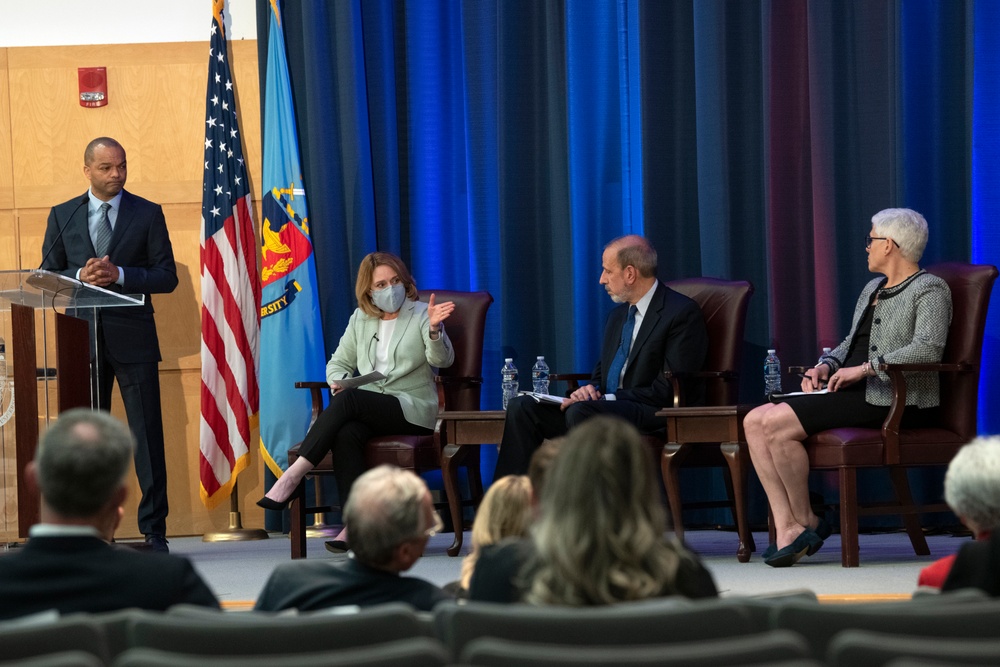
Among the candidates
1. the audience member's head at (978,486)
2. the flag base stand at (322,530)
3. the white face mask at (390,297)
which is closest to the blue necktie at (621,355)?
the white face mask at (390,297)

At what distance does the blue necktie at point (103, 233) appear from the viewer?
562 cm

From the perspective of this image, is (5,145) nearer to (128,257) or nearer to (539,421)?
(128,257)

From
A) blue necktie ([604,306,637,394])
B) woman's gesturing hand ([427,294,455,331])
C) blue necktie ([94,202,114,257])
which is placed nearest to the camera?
blue necktie ([604,306,637,394])

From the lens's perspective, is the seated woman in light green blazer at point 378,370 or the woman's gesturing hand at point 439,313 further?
the woman's gesturing hand at point 439,313

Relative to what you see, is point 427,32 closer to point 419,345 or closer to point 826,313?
point 419,345

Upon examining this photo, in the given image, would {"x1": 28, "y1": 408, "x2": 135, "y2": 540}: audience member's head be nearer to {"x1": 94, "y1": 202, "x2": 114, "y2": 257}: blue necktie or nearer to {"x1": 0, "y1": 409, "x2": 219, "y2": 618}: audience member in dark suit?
{"x1": 0, "y1": 409, "x2": 219, "y2": 618}: audience member in dark suit

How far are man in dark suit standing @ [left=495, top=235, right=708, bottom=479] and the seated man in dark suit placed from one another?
2785mm

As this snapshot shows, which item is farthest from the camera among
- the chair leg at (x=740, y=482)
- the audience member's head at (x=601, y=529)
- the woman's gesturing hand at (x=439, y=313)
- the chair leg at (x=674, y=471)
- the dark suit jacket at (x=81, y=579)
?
the woman's gesturing hand at (x=439, y=313)

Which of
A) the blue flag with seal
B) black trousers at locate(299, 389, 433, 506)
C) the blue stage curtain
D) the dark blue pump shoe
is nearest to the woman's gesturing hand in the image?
black trousers at locate(299, 389, 433, 506)

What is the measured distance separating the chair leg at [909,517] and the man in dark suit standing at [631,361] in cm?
85

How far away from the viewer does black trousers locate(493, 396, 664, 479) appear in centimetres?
502

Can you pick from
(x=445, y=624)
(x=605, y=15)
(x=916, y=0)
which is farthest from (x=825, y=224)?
(x=445, y=624)

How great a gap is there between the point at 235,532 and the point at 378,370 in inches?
47.4

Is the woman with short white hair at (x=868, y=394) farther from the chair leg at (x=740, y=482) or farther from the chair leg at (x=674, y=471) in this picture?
the chair leg at (x=674, y=471)
